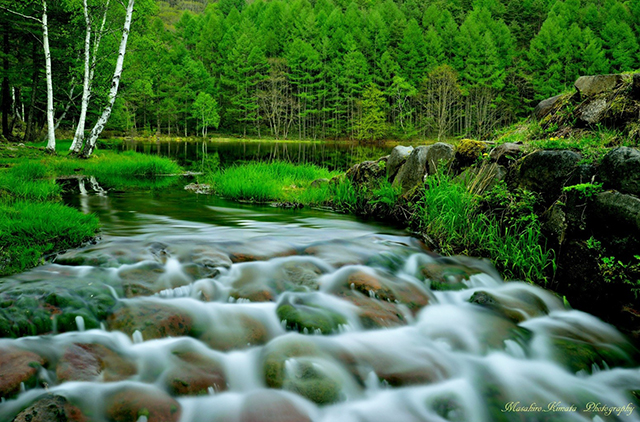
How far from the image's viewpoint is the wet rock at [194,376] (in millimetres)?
3187

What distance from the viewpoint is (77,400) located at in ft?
9.55

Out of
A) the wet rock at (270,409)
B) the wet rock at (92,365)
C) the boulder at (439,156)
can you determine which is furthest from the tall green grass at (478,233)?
the wet rock at (92,365)

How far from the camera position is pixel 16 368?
9.84 feet

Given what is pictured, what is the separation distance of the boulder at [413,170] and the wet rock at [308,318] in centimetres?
499

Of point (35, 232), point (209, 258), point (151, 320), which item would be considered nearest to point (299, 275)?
point (209, 258)

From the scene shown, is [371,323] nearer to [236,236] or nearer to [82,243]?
[236,236]

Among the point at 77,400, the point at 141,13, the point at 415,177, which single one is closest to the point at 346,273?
the point at 77,400

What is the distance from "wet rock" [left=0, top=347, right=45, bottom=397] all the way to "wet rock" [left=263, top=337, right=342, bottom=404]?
167cm

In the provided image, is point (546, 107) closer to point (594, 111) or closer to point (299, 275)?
point (594, 111)

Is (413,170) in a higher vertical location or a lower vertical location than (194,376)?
higher

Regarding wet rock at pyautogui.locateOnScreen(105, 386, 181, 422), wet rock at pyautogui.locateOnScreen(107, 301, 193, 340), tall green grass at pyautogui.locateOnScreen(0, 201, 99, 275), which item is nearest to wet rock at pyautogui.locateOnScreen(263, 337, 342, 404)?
wet rock at pyautogui.locateOnScreen(105, 386, 181, 422)

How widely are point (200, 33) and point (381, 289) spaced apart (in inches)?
3406

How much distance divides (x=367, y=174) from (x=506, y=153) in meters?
4.30

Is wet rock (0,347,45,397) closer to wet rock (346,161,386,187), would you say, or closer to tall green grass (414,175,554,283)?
tall green grass (414,175,554,283)
